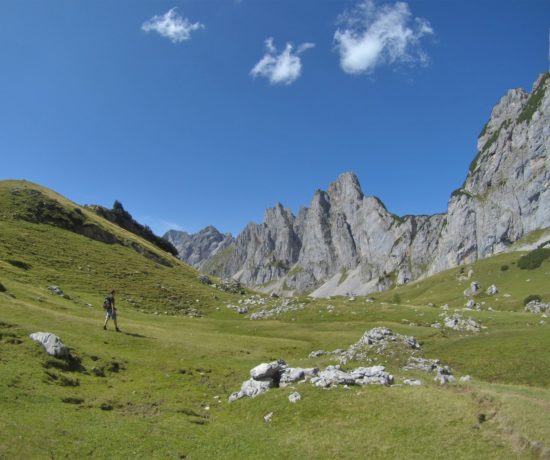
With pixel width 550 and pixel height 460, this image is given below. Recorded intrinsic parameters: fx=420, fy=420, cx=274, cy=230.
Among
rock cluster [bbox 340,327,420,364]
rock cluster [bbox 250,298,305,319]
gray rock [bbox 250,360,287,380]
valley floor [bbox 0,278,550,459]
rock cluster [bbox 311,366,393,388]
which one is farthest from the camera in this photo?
rock cluster [bbox 250,298,305,319]

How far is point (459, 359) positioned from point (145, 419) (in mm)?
36917

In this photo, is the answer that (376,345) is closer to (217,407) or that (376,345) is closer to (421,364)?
(421,364)

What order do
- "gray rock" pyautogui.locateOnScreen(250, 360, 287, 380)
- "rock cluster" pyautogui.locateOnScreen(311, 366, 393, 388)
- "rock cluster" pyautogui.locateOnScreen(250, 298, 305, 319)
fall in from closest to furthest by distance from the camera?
1. "rock cluster" pyautogui.locateOnScreen(311, 366, 393, 388)
2. "gray rock" pyautogui.locateOnScreen(250, 360, 287, 380)
3. "rock cluster" pyautogui.locateOnScreen(250, 298, 305, 319)

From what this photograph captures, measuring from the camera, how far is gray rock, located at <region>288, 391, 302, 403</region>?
28.6 metres

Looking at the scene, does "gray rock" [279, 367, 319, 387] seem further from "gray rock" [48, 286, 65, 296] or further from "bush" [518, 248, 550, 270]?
"bush" [518, 248, 550, 270]


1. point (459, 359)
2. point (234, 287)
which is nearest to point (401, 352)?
point (459, 359)

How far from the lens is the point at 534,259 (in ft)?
560

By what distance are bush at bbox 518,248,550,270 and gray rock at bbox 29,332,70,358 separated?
178m

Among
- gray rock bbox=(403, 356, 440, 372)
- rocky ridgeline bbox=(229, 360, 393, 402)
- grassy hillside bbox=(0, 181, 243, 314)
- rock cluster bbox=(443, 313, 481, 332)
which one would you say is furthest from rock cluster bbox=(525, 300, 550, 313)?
rocky ridgeline bbox=(229, 360, 393, 402)

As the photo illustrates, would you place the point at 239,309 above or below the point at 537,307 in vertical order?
below

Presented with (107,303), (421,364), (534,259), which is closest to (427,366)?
(421,364)

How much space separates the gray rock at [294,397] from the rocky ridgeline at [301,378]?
1.84m

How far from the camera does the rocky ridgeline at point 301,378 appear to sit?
100 ft

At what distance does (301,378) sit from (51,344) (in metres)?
20.6
